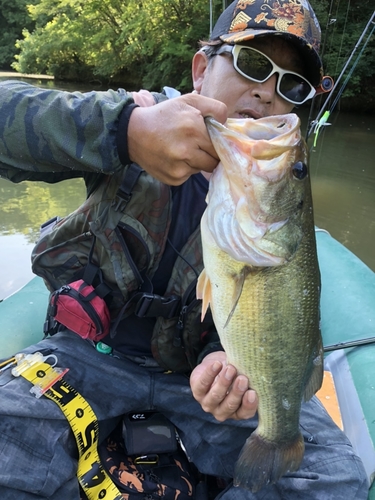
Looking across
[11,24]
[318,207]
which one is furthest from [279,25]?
[11,24]

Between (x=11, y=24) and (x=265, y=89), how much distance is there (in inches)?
1640

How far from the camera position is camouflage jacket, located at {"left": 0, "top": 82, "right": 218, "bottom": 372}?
1.47m

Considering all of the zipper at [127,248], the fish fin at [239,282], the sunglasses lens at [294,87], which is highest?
the sunglasses lens at [294,87]

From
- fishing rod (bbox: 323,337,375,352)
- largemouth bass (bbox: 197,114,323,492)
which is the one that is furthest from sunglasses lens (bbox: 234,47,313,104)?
fishing rod (bbox: 323,337,375,352)

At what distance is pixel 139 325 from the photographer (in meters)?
2.12

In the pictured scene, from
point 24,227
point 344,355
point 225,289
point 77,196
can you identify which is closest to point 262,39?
point 225,289

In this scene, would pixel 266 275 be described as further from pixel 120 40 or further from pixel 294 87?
pixel 120 40

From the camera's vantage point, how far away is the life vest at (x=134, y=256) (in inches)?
73.0

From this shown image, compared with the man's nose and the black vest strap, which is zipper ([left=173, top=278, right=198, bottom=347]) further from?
the man's nose

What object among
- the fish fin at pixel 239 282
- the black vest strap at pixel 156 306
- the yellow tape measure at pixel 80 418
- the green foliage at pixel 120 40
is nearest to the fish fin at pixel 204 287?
the fish fin at pixel 239 282

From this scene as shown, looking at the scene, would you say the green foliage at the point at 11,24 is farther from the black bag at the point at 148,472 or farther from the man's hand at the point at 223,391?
the man's hand at the point at 223,391

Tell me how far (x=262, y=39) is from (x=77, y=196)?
17.2 ft

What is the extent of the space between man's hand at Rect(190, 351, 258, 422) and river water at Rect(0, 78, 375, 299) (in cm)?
300

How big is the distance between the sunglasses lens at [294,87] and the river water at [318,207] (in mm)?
3119
